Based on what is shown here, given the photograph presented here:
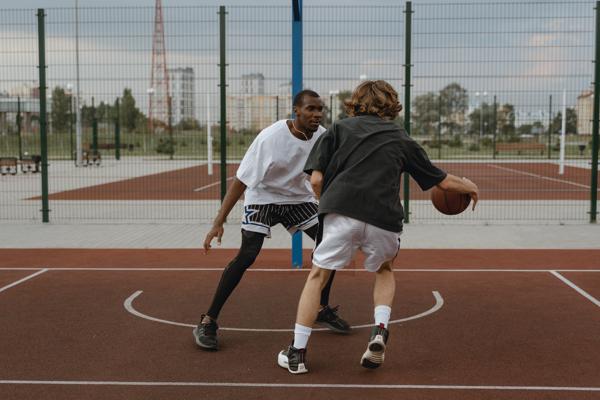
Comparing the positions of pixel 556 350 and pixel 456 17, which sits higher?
pixel 456 17

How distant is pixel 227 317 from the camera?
6059 mm

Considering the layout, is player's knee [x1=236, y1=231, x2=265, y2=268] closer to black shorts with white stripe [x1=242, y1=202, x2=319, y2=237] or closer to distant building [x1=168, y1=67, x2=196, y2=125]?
black shorts with white stripe [x1=242, y1=202, x2=319, y2=237]

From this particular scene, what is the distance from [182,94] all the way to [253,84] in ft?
5.12

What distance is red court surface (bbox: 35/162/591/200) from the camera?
16.5m

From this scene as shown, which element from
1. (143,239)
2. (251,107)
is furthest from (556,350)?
(251,107)

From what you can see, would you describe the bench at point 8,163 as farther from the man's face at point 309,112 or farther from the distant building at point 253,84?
the man's face at point 309,112

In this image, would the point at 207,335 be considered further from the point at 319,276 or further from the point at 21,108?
the point at 21,108

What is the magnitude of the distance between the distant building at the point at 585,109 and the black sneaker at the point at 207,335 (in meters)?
8.33

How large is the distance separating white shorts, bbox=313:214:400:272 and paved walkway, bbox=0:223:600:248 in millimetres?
5086

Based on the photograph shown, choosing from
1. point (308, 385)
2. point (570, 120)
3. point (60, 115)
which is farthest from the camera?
point (60, 115)

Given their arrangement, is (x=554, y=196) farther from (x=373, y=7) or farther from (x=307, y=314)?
(x=307, y=314)

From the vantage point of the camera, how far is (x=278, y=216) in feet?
18.1

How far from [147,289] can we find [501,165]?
963 inches

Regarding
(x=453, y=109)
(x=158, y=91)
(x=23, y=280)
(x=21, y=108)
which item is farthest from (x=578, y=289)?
(x=21, y=108)
